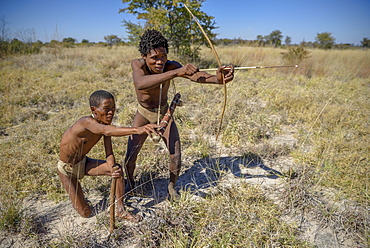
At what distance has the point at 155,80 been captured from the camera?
5.50 ft

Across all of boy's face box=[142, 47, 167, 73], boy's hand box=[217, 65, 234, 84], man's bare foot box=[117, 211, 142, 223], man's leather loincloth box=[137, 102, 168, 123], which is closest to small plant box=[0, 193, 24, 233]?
man's bare foot box=[117, 211, 142, 223]

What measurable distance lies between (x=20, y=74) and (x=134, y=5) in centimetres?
501

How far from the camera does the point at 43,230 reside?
1.92 metres

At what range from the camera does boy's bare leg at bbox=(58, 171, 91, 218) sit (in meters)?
1.96

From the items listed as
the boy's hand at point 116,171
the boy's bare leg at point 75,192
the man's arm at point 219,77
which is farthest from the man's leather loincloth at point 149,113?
the boy's bare leg at point 75,192

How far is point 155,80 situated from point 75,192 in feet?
4.31

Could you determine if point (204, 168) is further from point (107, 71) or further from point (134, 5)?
point (134, 5)

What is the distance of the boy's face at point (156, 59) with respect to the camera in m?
1.82

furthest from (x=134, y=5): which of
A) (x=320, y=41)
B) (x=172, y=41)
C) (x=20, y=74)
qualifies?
(x=320, y=41)

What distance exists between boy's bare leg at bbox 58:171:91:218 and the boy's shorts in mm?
50

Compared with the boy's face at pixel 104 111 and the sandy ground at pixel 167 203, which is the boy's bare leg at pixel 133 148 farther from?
the boy's face at pixel 104 111

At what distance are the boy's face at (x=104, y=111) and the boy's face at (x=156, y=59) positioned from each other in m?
0.51

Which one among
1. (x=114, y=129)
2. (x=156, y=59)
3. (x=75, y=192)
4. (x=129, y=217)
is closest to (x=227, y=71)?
(x=156, y=59)

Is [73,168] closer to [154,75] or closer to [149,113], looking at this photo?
[149,113]
